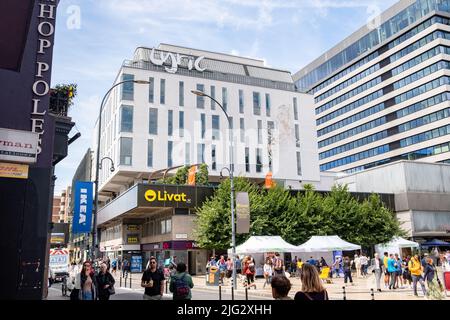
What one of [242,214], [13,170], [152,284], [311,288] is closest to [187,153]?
[242,214]

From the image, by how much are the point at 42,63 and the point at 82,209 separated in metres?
14.8

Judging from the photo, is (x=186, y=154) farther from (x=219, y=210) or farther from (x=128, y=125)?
(x=219, y=210)

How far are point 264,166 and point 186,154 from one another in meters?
11.9

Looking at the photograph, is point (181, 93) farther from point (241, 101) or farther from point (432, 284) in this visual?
point (432, 284)

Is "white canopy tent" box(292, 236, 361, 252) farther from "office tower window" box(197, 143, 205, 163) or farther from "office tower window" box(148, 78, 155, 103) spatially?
"office tower window" box(148, 78, 155, 103)

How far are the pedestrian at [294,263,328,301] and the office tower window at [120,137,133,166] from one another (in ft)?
171

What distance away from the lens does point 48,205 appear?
13.9 metres

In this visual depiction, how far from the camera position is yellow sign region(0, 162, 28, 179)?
40.1 feet

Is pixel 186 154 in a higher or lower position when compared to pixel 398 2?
lower

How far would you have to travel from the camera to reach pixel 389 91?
272ft

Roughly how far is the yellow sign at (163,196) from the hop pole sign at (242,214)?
18857mm

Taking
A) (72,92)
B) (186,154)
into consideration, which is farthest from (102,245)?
(72,92)

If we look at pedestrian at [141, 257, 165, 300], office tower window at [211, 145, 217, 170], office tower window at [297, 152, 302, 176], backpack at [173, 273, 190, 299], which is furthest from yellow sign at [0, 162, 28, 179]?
office tower window at [297, 152, 302, 176]

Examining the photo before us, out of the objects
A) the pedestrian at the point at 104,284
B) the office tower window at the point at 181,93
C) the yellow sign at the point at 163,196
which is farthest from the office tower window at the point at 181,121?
the pedestrian at the point at 104,284
